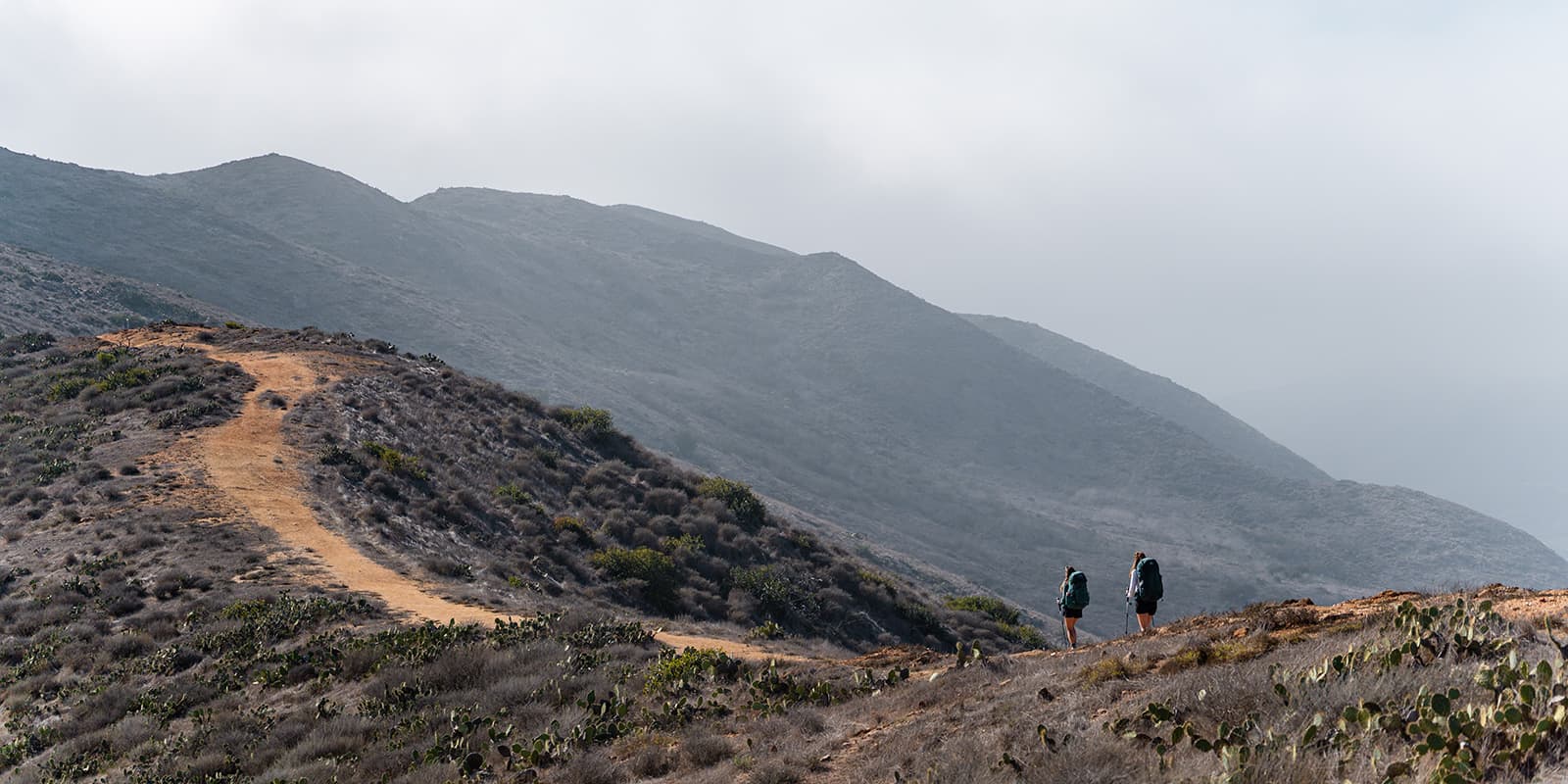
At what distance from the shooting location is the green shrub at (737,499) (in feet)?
96.7

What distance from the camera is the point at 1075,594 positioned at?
543 inches

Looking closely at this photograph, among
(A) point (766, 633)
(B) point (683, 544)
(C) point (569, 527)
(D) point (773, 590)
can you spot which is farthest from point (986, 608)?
(C) point (569, 527)

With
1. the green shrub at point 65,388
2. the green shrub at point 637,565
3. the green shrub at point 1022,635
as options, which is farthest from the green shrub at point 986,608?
the green shrub at point 65,388

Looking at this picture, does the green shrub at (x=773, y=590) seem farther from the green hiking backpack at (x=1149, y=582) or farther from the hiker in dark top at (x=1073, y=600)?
the green hiking backpack at (x=1149, y=582)

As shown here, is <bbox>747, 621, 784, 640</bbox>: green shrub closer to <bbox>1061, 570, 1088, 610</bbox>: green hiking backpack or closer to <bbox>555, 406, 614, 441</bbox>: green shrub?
<bbox>1061, 570, 1088, 610</bbox>: green hiking backpack

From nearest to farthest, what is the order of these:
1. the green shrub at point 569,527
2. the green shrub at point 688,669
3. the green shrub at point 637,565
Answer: the green shrub at point 688,669 < the green shrub at point 637,565 < the green shrub at point 569,527

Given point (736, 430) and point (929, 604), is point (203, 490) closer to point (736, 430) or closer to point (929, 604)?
point (929, 604)

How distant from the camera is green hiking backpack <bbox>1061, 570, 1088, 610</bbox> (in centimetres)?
1372

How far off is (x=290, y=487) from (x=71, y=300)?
4659 centimetres

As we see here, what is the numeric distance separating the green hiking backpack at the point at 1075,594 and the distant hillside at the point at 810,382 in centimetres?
6734

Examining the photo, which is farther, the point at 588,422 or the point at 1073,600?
the point at 588,422

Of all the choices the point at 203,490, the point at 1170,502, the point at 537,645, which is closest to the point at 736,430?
the point at 1170,502

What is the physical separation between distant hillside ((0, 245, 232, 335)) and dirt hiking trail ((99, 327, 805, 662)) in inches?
873

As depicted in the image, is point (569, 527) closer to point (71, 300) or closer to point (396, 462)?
point (396, 462)
